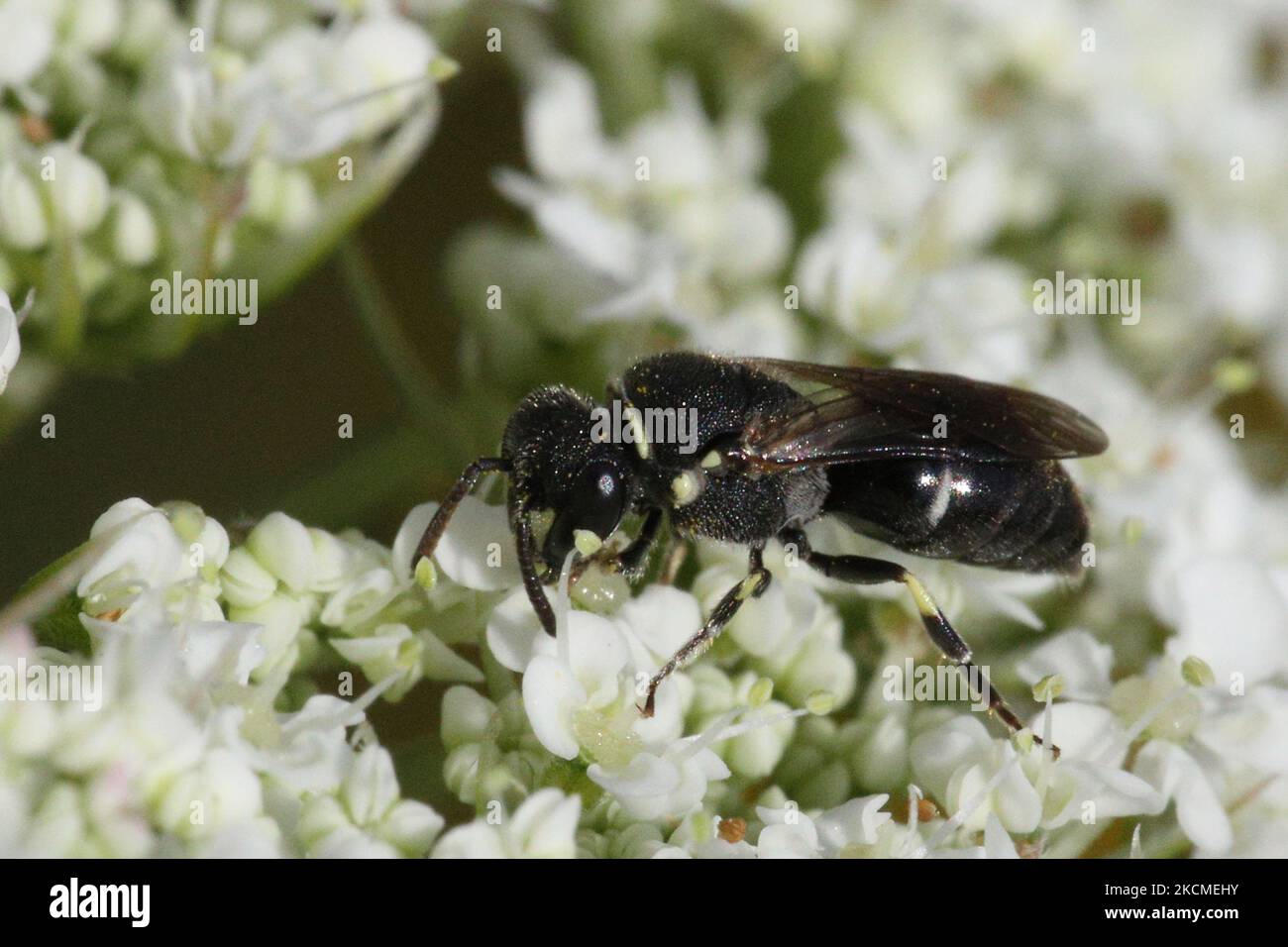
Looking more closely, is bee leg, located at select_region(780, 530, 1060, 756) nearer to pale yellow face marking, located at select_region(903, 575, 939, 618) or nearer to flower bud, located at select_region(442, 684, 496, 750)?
pale yellow face marking, located at select_region(903, 575, 939, 618)

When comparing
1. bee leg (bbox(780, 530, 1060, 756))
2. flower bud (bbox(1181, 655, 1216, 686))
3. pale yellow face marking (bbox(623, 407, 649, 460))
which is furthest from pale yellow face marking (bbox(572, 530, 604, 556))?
flower bud (bbox(1181, 655, 1216, 686))

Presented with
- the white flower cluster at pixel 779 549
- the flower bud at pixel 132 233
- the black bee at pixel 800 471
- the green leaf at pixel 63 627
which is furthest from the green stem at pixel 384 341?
the green leaf at pixel 63 627

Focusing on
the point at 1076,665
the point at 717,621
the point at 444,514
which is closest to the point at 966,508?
the point at 1076,665

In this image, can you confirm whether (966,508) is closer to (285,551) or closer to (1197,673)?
(1197,673)

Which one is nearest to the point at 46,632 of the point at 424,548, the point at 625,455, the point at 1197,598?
the point at 424,548

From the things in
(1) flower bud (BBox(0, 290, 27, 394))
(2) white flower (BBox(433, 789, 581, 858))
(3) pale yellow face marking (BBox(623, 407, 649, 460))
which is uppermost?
(1) flower bud (BBox(0, 290, 27, 394))
